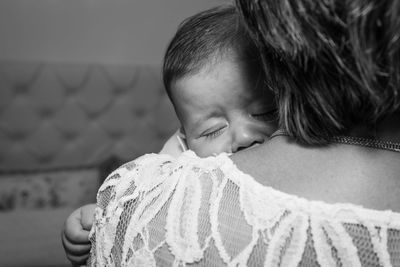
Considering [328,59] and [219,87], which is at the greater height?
[328,59]

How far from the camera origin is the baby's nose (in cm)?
116

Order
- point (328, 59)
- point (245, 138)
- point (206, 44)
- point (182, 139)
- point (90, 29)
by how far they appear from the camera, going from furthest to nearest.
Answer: point (90, 29) < point (182, 139) < point (206, 44) < point (245, 138) < point (328, 59)

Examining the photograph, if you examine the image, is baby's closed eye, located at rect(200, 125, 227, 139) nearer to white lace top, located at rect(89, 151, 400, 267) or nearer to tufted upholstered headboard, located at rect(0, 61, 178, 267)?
white lace top, located at rect(89, 151, 400, 267)

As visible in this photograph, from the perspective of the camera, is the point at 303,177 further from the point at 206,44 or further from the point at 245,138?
the point at 206,44

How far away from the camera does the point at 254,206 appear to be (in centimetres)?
72

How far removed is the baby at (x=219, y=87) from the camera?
1195 millimetres

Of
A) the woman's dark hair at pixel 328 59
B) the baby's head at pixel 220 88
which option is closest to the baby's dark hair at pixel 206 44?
the baby's head at pixel 220 88

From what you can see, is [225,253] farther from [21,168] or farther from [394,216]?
[21,168]

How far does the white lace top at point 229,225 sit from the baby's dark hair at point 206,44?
48cm

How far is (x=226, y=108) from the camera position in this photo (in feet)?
4.05

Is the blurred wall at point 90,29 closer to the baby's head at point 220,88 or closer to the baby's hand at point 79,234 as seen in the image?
the baby's head at point 220,88

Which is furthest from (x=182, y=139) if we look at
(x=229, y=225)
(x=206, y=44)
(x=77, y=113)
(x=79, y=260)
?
(x=77, y=113)

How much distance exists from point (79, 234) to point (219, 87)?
0.50 m

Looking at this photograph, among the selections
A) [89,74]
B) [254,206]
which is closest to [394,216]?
[254,206]
